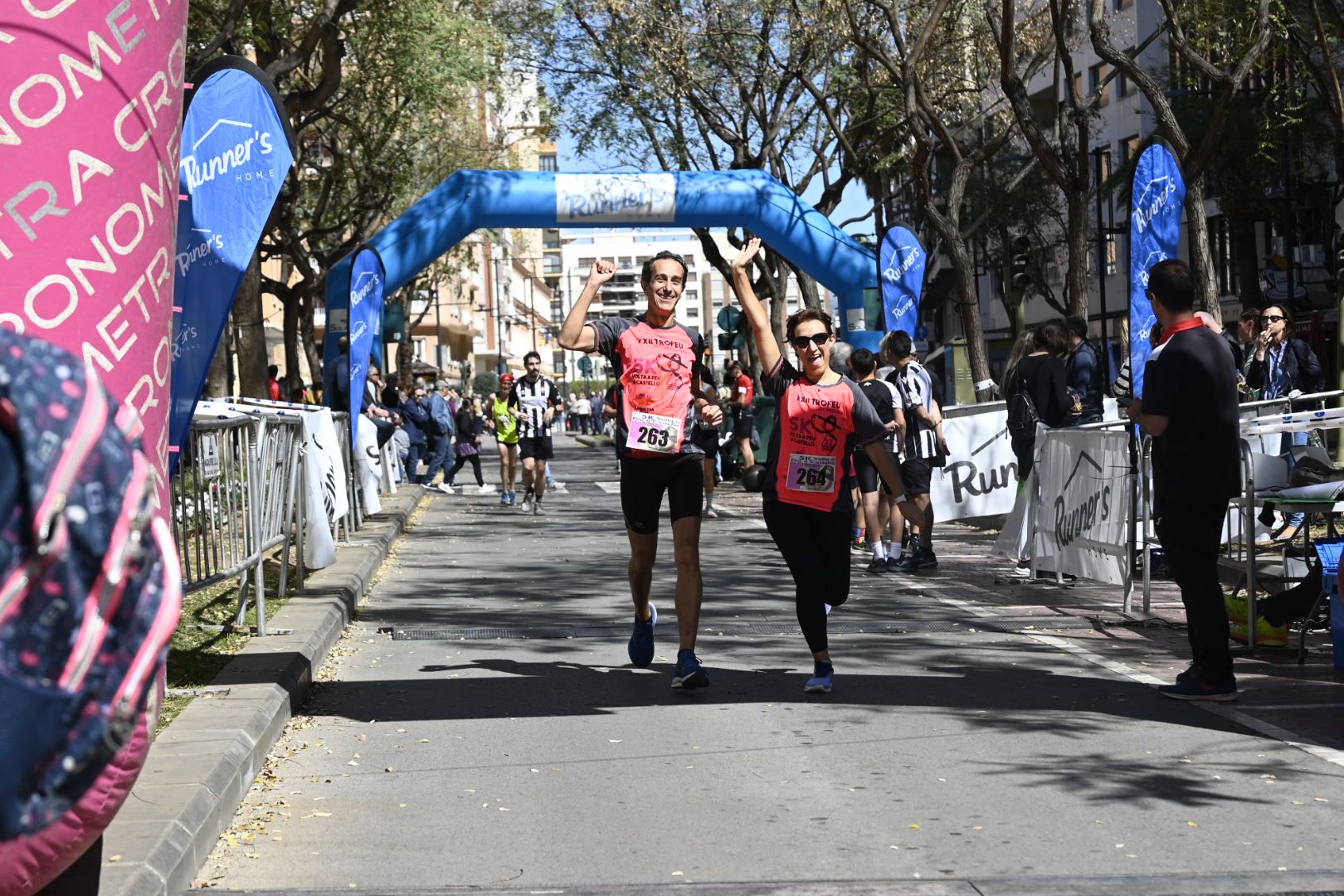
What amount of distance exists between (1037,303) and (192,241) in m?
58.4

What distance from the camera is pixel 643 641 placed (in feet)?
→ 28.5

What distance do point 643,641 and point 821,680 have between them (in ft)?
3.55

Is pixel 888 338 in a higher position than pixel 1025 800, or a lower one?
higher

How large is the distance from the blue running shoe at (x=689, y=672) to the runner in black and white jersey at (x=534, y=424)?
13.7 meters

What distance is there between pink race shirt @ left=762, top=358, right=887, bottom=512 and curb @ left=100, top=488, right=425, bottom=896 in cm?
241

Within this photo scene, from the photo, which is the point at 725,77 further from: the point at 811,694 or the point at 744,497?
the point at 811,694

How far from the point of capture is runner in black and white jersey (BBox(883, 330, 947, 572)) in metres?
13.6

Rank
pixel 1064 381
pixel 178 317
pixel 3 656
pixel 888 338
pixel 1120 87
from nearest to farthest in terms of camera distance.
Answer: pixel 3 656 → pixel 178 317 → pixel 1064 381 → pixel 888 338 → pixel 1120 87

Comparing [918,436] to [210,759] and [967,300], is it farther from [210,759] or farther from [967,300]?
[967,300]

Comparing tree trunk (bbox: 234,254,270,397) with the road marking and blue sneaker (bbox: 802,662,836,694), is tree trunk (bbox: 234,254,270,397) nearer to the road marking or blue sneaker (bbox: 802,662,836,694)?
the road marking

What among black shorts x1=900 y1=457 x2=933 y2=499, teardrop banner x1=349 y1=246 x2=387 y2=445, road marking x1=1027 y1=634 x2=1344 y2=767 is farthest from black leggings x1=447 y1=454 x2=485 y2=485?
road marking x1=1027 y1=634 x2=1344 y2=767

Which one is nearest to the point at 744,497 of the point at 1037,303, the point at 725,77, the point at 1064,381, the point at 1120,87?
the point at 725,77

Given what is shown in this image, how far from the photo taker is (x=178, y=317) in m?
7.71

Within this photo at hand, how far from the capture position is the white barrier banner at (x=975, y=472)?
16.4m
